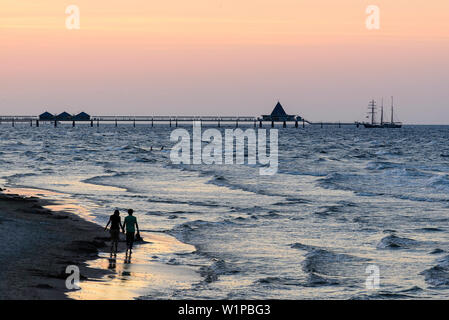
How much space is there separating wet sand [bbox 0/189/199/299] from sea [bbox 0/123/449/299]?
602 mm

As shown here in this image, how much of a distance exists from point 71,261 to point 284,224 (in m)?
12.5

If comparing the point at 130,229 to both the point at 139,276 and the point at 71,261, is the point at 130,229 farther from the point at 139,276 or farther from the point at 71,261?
the point at 139,276

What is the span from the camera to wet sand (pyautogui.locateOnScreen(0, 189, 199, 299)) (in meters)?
18.8

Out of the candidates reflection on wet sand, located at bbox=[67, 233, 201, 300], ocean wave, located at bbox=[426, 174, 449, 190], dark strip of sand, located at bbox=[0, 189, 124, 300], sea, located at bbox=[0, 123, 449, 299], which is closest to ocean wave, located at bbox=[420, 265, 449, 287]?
sea, located at bbox=[0, 123, 449, 299]

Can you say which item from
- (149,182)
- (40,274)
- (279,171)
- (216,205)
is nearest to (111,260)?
(40,274)

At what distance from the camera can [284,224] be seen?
3316 centimetres

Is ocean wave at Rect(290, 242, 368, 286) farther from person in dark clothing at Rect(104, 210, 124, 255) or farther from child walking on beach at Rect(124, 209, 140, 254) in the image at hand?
person in dark clothing at Rect(104, 210, 124, 255)

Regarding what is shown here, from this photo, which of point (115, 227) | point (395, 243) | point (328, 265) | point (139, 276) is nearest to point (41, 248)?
point (115, 227)

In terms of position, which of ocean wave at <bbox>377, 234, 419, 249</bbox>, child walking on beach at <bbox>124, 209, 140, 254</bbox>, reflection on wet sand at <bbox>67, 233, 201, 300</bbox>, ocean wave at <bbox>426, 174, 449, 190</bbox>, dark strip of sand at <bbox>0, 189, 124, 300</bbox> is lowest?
ocean wave at <bbox>426, 174, 449, 190</bbox>

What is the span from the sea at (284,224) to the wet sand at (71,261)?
0.60 meters

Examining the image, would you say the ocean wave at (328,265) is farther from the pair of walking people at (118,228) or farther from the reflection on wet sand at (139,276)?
the pair of walking people at (118,228)

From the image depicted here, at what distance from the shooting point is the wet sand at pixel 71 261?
18.8 metres

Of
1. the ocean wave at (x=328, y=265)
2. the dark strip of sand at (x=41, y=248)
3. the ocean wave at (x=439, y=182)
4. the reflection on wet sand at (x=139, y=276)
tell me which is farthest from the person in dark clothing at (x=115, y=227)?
the ocean wave at (x=439, y=182)
